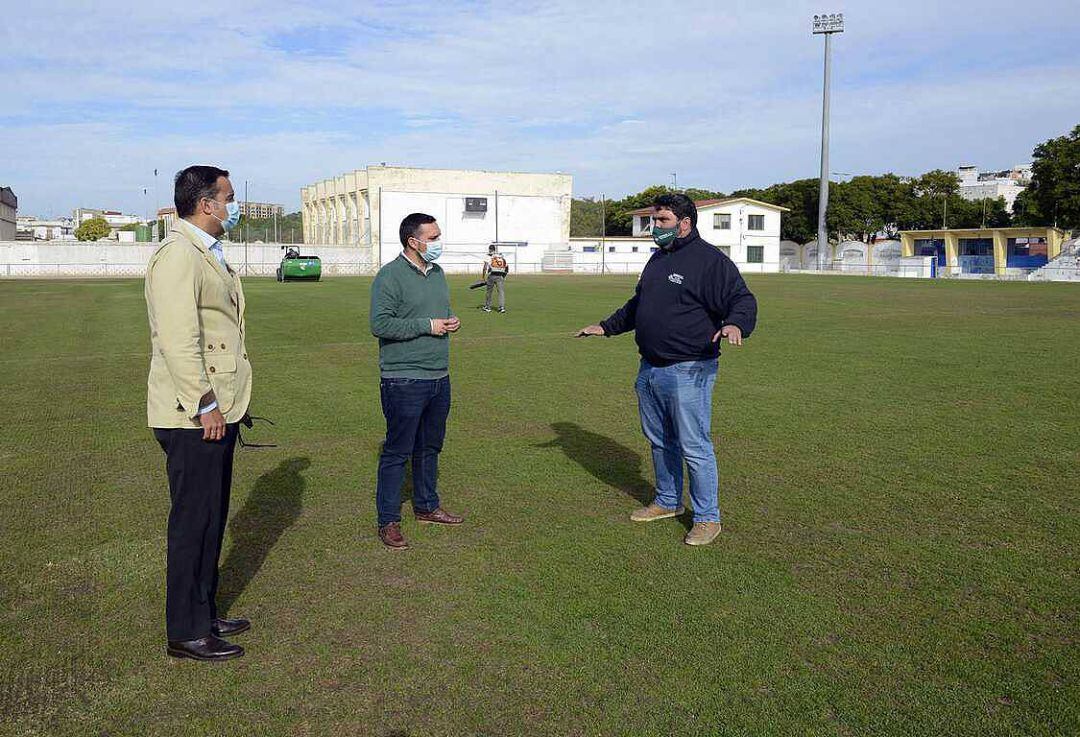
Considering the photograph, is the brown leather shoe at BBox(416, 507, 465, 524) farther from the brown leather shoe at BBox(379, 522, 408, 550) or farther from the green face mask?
the green face mask

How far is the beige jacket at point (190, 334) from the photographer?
3.60 meters

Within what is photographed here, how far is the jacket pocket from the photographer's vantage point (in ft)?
12.5

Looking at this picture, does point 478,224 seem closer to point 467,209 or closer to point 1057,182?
point 467,209

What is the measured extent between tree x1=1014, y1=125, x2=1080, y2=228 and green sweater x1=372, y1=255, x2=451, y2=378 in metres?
65.3

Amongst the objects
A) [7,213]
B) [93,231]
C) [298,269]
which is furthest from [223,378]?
[93,231]

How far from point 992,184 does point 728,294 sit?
462 ft

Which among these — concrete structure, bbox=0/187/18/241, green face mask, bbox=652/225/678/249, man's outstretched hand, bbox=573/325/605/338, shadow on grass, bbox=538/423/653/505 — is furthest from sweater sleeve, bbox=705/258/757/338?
concrete structure, bbox=0/187/18/241

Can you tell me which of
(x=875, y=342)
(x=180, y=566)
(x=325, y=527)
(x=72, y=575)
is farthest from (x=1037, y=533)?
(x=875, y=342)

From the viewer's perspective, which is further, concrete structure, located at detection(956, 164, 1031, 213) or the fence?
concrete structure, located at detection(956, 164, 1031, 213)

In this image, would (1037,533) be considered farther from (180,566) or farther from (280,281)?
(280,281)

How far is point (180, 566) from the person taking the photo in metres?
3.91

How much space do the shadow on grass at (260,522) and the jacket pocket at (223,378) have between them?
123 centimetres

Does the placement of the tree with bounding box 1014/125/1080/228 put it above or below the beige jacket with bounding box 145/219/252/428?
above

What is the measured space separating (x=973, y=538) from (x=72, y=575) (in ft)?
16.9
